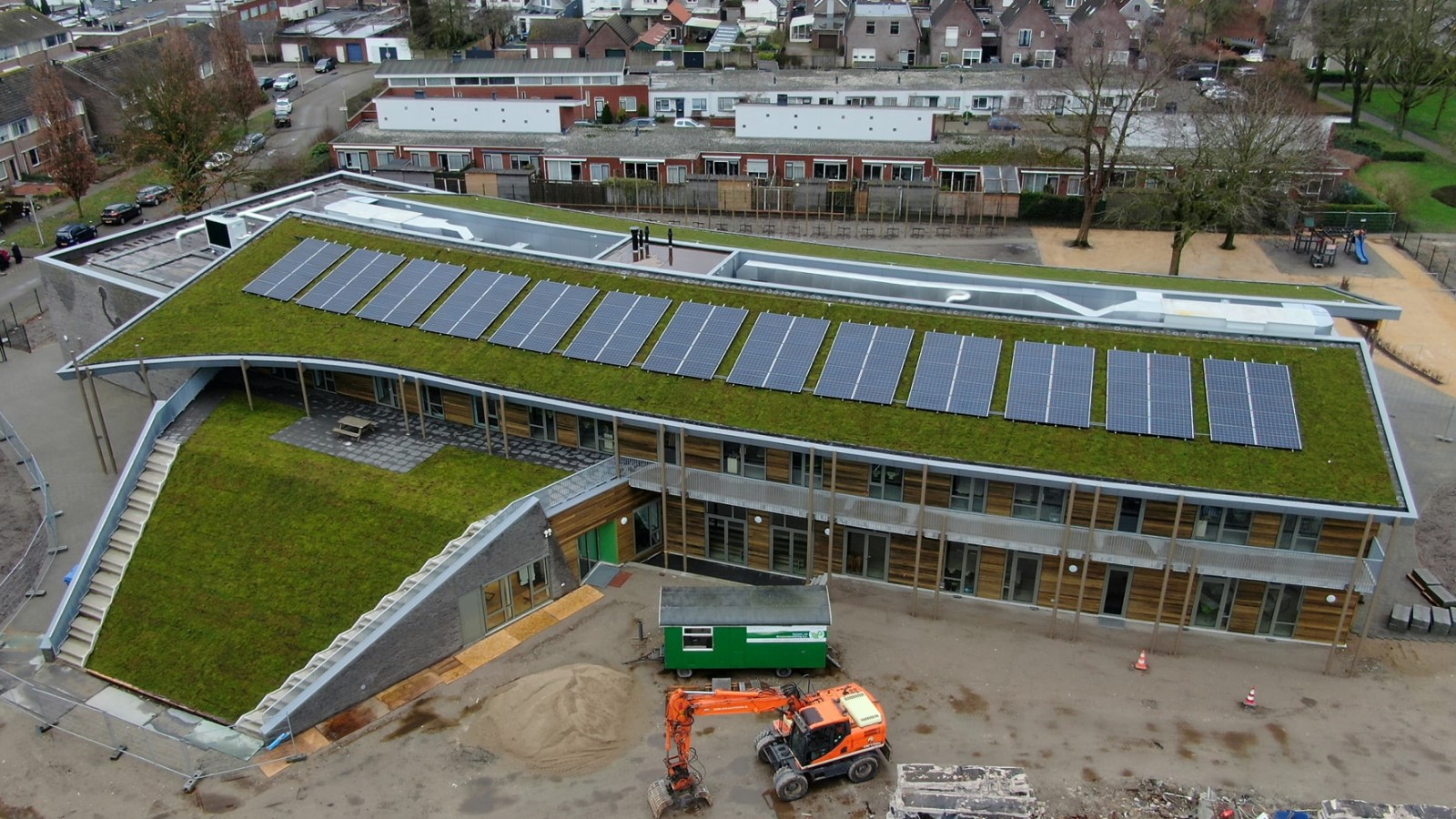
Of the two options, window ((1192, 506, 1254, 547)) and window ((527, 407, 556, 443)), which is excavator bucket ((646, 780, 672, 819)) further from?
window ((1192, 506, 1254, 547))

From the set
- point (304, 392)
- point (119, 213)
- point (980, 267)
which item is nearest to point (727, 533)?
point (304, 392)

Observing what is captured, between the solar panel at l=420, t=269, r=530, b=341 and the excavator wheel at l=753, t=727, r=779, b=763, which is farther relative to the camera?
the solar panel at l=420, t=269, r=530, b=341

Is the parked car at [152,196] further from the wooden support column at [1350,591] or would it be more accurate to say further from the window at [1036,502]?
the wooden support column at [1350,591]

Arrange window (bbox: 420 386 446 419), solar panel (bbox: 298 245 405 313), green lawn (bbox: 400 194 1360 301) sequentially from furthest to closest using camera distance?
1. green lawn (bbox: 400 194 1360 301)
2. solar panel (bbox: 298 245 405 313)
3. window (bbox: 420 386 446 419)

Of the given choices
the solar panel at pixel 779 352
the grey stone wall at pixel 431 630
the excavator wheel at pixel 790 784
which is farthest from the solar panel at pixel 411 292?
the excavator wheel at pixel 790 784

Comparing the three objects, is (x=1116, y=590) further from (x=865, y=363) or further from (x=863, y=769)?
(x=863, y=769)

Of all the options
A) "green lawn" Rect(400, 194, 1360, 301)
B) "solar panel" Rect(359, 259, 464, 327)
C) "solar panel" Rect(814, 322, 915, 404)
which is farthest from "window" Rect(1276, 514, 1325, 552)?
"solar panel" Rect(359, 259, 464, 327)

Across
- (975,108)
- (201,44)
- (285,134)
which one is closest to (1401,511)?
(975,108)
